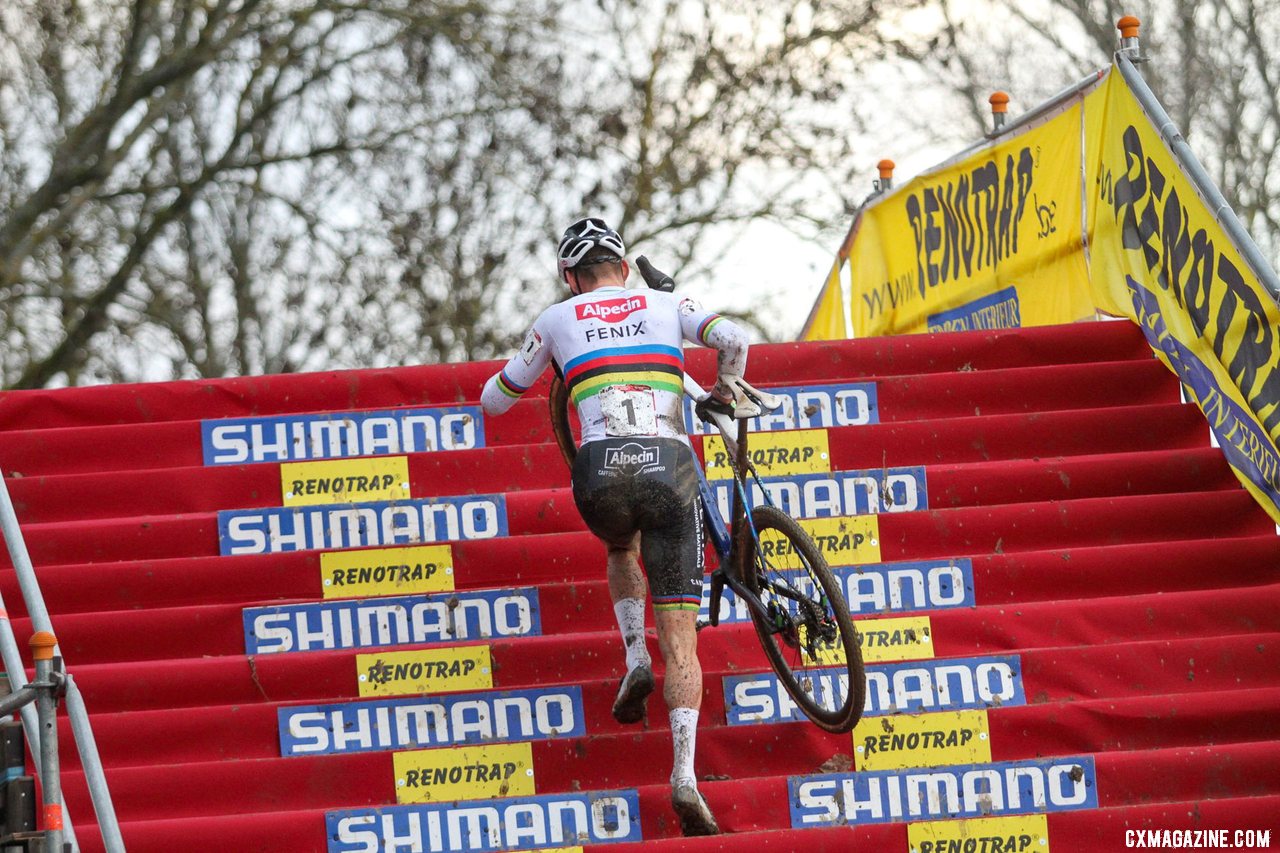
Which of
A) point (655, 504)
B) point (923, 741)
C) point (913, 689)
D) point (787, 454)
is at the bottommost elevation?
point (923, 741)

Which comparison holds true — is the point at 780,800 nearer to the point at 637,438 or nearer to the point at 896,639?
the point at 896,639

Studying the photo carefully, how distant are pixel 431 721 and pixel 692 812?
4.45 feet

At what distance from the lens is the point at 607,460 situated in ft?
18.4

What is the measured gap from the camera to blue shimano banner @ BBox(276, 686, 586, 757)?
6.25 meters

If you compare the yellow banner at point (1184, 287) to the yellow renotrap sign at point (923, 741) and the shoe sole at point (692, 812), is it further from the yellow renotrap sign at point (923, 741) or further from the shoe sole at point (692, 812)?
the shoe sole at point (692, 812)

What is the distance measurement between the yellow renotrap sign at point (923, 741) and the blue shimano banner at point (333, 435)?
98.3 inches

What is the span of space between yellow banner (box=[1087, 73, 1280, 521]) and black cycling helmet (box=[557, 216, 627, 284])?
8.53 feet

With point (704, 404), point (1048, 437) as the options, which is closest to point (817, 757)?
point (704, 404)

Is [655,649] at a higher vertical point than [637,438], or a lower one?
lower

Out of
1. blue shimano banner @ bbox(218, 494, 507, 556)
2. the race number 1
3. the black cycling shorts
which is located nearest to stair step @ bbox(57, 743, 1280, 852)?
the black cycling shorts

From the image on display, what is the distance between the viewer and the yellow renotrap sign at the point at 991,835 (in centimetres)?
567

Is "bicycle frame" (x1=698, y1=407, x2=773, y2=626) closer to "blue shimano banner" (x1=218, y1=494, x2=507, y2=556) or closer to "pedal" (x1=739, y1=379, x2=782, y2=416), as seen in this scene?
"pedal" (x1=739, y1=379, x2=782, y2=416)

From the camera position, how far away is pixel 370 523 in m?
7.25

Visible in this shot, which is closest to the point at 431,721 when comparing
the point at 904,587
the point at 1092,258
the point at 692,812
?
the point at 692,812
